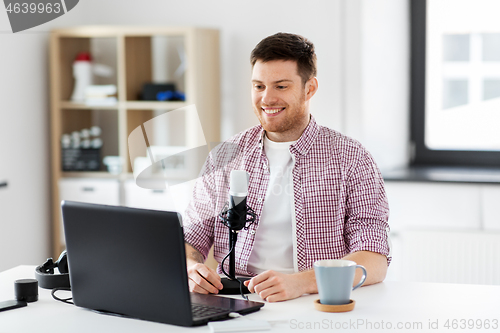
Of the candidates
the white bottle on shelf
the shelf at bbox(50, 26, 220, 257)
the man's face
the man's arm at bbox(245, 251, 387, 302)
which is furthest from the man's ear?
the white bottle on shelf

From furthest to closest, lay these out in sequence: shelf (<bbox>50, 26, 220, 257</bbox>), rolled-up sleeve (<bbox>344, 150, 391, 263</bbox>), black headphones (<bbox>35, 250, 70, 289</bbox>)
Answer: shelf (<bbox>50, 26, 220, 257</bbox>) → rolled-up sleeve (<bbox>344, 150, 391, 263</bbox>) → black headphones (<bbox>35, 250, 70, 289</bbox>)

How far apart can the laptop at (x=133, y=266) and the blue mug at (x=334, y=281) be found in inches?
6.2

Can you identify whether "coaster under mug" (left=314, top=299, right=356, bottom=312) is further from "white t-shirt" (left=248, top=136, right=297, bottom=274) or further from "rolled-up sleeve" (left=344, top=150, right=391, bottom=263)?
"white t-shirt" (left=248, top=136, right=297, bottom=274)

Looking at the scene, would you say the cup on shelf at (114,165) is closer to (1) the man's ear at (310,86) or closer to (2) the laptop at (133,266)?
(1) the man's ear at (310,86)

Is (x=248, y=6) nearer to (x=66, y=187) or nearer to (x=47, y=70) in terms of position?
(x=47, y=70)

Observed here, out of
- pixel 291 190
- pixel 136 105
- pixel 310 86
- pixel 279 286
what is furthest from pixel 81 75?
pixel 279 286

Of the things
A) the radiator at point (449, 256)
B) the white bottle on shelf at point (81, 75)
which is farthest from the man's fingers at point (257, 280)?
the white bottle on shelf at point (81, 75)

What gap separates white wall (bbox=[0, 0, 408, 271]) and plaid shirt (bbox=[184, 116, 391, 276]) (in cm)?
146

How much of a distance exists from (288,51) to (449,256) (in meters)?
1.69

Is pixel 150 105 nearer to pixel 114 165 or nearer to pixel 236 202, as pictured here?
pixel 114 165

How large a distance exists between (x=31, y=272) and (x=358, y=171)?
1.01m

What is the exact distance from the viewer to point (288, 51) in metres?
1.89

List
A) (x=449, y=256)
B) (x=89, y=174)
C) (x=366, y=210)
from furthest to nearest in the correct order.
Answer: (x=89, y=174) < (x=449, y=256) < (x=366, y=210)

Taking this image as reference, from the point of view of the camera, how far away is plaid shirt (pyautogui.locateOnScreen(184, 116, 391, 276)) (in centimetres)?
184
